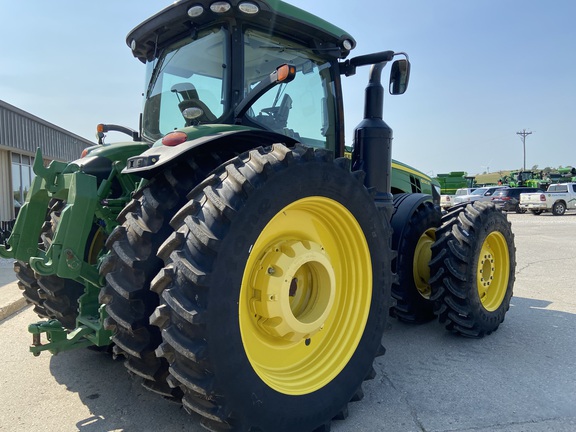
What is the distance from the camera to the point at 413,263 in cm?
407

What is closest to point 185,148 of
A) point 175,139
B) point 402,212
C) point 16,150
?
point 175,139

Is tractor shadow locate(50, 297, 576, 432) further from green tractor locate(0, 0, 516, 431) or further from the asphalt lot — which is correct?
green tractor locate(0, 0, 516, 431)

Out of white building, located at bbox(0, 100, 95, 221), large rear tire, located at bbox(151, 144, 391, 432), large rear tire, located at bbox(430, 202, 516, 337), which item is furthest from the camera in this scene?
white building, located at bbox(0, 100, 95, 221)

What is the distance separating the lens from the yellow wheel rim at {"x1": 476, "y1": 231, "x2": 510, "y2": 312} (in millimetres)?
4012

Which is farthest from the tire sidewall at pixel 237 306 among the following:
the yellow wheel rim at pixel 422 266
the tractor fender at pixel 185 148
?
the yellow wheel rim at pixel 422 266

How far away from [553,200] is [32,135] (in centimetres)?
2492

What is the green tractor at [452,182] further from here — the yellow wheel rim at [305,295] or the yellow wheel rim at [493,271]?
the yellow wheel rim at [305,295]

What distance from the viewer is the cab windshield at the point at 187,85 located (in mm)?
2893

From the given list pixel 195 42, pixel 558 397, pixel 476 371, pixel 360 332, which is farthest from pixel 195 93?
pixel 558 397

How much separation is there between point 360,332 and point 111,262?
4.86 ft

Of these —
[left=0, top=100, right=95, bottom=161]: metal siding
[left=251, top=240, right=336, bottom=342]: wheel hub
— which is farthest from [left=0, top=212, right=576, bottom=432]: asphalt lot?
[left=0, top=100, right=95, bottom=161]: metal siding

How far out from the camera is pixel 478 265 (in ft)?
12.7

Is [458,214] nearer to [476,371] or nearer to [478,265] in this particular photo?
[478,265]

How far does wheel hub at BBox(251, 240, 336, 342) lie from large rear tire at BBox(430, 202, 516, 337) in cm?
164
